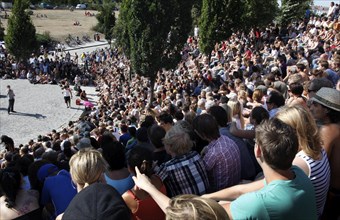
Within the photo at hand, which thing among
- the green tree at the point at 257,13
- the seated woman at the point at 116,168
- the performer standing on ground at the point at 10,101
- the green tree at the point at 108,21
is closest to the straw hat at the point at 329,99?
the seated woman at the point at 116,168

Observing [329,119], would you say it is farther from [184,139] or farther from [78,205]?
[78,205]

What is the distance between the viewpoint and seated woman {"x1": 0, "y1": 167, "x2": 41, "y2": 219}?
4.44 meters

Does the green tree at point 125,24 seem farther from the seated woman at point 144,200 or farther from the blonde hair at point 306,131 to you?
the blonde hair at point 306,131

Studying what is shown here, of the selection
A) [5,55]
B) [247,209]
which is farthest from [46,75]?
[247,209]

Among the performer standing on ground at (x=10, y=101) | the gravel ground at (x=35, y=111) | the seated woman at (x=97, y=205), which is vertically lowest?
the gravel ground at (x=35, y=111)

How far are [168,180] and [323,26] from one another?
21789mm

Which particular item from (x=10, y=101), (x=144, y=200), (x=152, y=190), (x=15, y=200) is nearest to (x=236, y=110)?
(x=144, y=200)

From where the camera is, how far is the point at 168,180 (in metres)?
4.28

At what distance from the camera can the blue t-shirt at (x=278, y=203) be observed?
2.50 metres

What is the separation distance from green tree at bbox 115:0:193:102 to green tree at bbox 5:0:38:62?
597 inches

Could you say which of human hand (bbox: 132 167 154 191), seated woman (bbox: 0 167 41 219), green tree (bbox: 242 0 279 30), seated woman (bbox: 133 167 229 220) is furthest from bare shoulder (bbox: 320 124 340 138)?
green tree (bbox: 242 0 279 30)

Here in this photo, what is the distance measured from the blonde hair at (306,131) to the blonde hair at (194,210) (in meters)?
1.52

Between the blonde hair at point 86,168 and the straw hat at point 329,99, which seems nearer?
the blonde hair at point 86,168

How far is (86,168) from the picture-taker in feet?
12.0
